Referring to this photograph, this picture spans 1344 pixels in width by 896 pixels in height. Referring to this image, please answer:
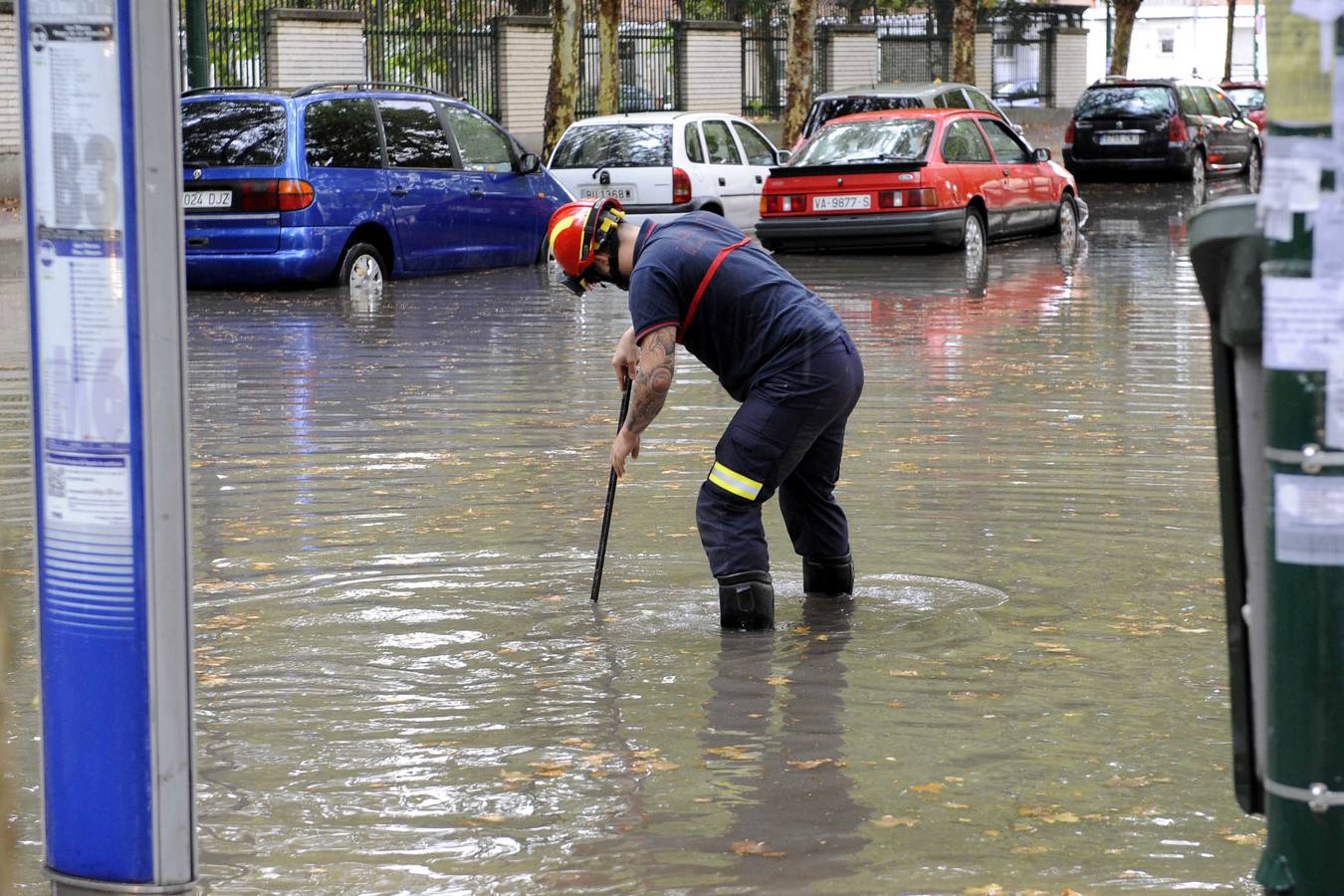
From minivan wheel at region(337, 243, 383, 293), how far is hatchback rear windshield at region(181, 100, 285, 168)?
1.04 m

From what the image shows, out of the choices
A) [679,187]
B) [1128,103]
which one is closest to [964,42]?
[1128,103]

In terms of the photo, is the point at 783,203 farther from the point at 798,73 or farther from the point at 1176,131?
the point at 1176,131

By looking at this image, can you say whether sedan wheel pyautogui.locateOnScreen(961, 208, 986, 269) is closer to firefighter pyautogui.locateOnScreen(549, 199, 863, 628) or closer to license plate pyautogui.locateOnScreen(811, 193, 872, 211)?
license plate pyautogui.locateOnScreen(811, 193, 872, 211)

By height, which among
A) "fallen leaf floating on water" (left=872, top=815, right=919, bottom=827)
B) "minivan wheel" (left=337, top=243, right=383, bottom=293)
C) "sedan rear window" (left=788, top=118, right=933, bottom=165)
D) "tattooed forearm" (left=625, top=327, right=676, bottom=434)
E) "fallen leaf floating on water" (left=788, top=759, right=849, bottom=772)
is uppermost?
"sedan rear window" (left=788, top=118, right=933, bottom=165)

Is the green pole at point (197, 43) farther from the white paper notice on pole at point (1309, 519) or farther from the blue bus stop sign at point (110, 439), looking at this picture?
the white paper notice on pole at point (1309, 519)

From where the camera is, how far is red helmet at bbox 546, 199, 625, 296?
634 cm

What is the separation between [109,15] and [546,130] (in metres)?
25.2

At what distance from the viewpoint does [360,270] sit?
17.5m

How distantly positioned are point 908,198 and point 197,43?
7.62 metres

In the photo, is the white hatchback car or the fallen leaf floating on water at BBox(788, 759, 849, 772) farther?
the white hatchback car

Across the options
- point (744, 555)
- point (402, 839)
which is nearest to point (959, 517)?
point (744, 555)

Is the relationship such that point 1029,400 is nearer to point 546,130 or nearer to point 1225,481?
point 1225,481

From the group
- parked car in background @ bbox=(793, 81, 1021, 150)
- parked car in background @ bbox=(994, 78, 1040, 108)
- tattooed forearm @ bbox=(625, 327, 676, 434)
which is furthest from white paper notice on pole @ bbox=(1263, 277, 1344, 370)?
parked car in background @ bbox=(994, 78, 1040, 108)

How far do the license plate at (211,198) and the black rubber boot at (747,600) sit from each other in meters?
11.2
